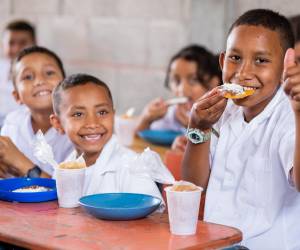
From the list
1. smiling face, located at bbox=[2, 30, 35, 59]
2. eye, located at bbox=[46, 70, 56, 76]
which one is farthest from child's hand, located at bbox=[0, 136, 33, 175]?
smiling face, located at bbox=[2, 30, 35, 59]

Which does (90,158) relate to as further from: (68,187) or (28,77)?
(28,77)

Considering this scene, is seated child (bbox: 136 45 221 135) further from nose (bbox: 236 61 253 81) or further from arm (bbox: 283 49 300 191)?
arm (bbox: 283 49 300 191)

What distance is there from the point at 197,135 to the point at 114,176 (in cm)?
36

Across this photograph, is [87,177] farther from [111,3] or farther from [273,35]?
[111,3]

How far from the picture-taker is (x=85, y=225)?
92.0 inches

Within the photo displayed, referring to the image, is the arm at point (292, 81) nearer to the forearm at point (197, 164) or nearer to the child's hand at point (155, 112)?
the forearm at point (197, 164)

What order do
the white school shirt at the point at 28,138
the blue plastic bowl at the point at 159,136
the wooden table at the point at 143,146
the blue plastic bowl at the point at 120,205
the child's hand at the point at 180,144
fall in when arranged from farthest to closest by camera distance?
1. the blue plastic bowl at the point at 159,136
2. the wooden table at the point at 143,146
3. the child's hand at the point at 180,144
4. the white school shirt at the point at 28,138
5. the blue plastic bowl at the point at 120,205

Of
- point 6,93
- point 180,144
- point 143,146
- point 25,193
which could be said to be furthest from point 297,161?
point 6,93

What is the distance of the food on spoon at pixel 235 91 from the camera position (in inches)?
104

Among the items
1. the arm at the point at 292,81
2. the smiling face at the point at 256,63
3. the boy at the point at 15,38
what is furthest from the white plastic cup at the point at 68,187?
the boy at the point at 15,38

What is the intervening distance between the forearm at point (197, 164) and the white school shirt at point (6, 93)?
247cm

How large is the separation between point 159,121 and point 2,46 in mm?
2935

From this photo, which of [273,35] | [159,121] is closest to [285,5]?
[159,121]

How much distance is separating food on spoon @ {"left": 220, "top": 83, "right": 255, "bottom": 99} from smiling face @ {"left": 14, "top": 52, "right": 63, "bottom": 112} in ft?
4.38
